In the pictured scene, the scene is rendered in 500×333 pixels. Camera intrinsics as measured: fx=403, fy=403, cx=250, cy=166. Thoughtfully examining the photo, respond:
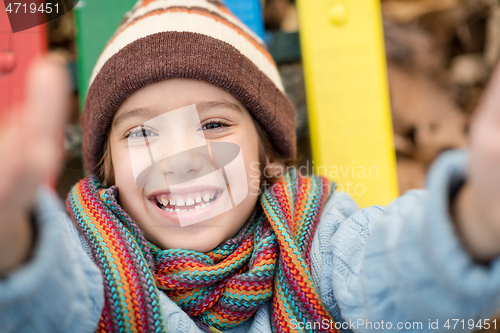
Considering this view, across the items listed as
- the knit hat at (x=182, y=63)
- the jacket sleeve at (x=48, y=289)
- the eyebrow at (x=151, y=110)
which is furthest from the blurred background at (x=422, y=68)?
the jacket sleeve at (x=48, y=289)

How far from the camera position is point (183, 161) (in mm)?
847

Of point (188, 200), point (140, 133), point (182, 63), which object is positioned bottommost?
point (188, 200)

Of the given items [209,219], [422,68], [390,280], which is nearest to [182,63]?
[209,219]

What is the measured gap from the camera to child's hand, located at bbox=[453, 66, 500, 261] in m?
0.43

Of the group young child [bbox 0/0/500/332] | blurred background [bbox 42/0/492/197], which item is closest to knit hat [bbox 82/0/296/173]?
young child [bbox 0/0/500/332]

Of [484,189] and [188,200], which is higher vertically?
[484,189]

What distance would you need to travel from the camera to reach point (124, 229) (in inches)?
32.3

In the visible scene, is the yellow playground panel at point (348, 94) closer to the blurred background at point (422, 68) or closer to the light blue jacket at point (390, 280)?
the blurred background at point (422, 68)

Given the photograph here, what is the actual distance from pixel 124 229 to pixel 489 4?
5.42ft

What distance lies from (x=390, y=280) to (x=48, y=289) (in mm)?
471

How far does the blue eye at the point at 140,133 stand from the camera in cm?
89

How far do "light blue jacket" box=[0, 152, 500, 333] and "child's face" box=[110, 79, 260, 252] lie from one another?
A: 220 millimetres

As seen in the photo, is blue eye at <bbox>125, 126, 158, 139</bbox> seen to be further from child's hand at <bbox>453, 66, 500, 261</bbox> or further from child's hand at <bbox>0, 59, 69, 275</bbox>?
child's hand at <bbox>453, 66, 500, 261</bbox>

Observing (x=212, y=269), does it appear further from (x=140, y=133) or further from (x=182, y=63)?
(x=182, y=63)
